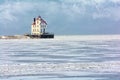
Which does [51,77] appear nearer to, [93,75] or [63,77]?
[63,77]

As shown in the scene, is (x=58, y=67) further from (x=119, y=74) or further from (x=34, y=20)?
(x=34, y=20)

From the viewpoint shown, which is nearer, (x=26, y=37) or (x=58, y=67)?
(x=58, y=67)

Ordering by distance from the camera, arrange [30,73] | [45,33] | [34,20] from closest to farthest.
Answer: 1. [30,73]
2. [45,33]
3. [34,20]

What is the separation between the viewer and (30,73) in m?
25.3

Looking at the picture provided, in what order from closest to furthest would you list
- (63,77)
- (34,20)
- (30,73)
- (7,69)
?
(63,77) → (30,73) → (7,69) → (34,20)

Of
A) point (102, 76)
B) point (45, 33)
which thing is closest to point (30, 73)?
point (102, 76)

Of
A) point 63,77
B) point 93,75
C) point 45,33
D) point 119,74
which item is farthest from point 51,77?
point 45,33

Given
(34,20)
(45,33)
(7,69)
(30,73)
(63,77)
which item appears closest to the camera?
(63,77)

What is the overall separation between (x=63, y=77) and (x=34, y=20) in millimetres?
123163

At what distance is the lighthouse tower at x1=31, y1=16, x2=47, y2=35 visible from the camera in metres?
138

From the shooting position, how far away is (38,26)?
14050 cm

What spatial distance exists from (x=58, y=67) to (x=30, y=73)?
3656 millimetres

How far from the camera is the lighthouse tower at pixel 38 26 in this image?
5418 inches

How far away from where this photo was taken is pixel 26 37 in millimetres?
148875
